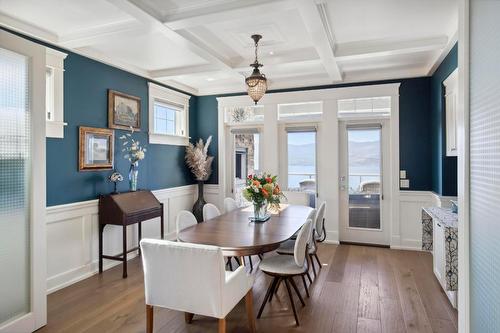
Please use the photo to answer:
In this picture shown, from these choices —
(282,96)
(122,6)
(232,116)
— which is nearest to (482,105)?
(122,6)

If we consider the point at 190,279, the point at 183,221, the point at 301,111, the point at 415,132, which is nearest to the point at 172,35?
the point at 183,221

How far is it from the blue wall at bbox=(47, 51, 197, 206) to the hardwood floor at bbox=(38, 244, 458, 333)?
1.12 metres

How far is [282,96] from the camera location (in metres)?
5.53

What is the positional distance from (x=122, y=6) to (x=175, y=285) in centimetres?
225

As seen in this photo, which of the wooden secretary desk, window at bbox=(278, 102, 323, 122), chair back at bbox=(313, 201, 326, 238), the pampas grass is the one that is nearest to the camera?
chair back at bbox=(313, 201, 326, 238)

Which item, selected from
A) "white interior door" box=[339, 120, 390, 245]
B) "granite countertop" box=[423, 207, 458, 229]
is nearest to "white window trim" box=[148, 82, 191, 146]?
"white interior door" box=[339, 120, 390, 245]

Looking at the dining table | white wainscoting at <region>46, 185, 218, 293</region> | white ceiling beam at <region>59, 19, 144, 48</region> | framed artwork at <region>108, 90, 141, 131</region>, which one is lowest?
white wainscoting at <region>46, 185, 218, 293</region>

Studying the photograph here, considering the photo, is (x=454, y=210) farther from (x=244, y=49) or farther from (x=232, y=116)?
(x=232, y=116)

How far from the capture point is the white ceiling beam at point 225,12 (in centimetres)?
257

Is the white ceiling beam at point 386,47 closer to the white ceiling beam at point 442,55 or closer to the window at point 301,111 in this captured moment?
the white ceiling beam at point 442,55

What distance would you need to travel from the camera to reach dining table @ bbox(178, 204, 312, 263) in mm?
2482

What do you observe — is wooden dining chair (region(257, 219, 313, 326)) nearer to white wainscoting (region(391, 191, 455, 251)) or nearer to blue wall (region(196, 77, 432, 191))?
white wainscoting (region(391, 191, 455, 251))

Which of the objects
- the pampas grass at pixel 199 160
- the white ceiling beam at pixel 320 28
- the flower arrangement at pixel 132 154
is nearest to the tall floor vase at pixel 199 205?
the pampas grass at pixel 199 160

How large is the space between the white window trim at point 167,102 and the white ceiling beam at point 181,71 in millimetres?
207
